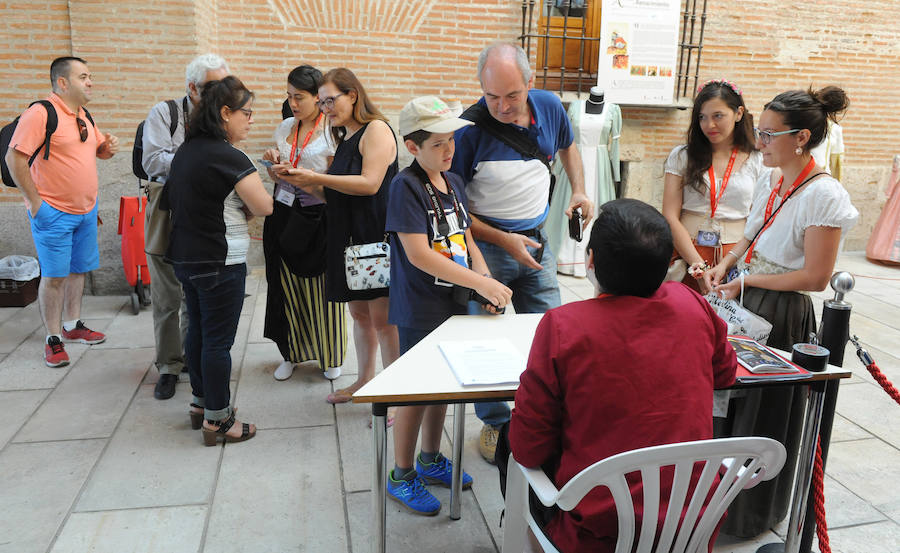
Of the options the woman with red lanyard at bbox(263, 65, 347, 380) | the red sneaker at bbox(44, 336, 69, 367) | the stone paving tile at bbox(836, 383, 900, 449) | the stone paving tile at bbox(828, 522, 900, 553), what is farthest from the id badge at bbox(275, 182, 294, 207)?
the stone paving tile at bbox(836, 383, 900, 449)

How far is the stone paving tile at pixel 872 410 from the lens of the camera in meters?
3.48

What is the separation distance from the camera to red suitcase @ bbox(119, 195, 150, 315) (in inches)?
191

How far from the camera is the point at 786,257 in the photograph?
2.39 metres

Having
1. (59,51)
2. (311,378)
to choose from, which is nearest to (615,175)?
(311,378)

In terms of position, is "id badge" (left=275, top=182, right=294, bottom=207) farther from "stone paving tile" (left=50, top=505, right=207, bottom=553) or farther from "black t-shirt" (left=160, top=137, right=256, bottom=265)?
"stone paving tile" (left=50, top=505, right=207, bottom=553)

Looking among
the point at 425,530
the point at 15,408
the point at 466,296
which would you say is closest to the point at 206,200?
the point at 466,296

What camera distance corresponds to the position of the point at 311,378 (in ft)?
13.0

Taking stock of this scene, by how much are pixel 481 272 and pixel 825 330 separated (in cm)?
117

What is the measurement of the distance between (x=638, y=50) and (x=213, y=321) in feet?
18.4

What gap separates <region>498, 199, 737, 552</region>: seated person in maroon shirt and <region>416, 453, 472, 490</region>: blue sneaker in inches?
50.3

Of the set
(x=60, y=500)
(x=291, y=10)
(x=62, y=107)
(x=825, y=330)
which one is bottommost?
(x=60, y=500)

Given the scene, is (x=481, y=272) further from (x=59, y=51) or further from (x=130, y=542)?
(x=59, y=51)

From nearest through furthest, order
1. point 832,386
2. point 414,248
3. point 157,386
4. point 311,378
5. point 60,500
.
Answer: point 832,386
point 414,248
point 60,500
point 157,386
point 311,378

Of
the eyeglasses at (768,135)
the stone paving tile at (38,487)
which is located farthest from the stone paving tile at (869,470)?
the stone paving tile at (38,487)
